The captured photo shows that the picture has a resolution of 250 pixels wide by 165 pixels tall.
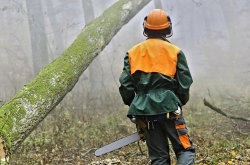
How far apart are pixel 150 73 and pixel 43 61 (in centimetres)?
832

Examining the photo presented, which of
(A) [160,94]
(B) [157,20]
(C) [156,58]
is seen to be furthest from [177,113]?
(B) [157,20]

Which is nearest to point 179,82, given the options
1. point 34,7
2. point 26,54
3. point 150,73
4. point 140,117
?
point 150,73

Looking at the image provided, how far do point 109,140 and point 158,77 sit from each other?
3.45m

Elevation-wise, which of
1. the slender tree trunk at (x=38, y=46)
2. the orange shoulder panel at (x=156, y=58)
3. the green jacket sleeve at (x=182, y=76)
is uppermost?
the slender tree trunk at (x=38, y=46)

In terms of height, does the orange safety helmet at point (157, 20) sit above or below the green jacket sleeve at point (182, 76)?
above

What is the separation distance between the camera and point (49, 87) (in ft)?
14.9

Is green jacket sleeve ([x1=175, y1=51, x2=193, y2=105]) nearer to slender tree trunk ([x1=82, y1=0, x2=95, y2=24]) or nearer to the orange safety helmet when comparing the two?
the orange safety helmet

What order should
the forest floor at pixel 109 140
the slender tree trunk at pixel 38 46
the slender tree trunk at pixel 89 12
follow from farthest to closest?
the slender tree trunk at pixel 89 12
the slender tree trunk at pixel 38 46
the forest floor at pixel 109 140

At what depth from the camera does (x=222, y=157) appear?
4320mm

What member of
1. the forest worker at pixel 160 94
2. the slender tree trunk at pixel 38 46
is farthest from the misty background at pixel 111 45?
the forest worker at pixel 160 94

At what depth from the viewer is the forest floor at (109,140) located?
468 centimetres

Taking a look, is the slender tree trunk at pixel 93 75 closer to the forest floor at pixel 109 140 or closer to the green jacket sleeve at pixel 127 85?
the forest floor at pixel 109 140

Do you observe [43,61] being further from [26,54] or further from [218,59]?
[218,59]

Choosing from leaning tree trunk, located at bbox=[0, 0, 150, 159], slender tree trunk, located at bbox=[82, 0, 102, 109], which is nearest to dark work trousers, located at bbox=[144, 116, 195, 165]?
leaning tree trunk, located at bbox=[0, 0, 150, 159]
